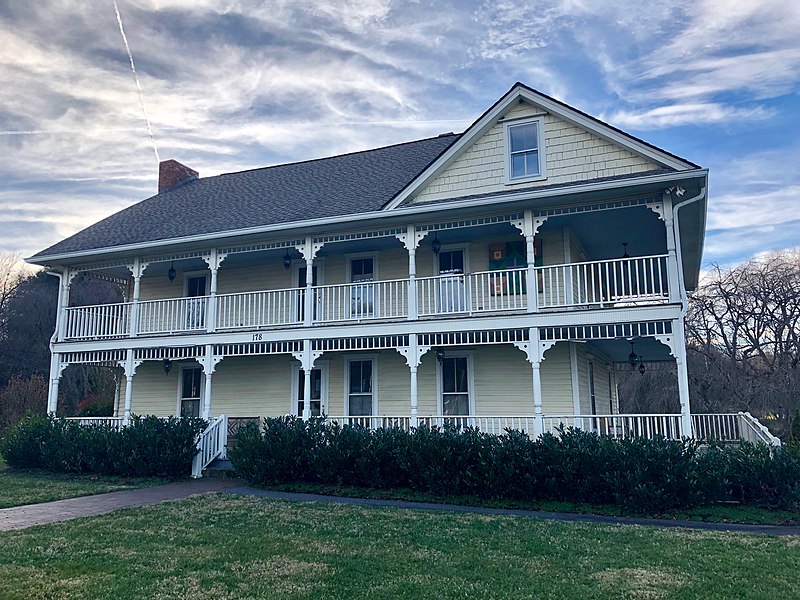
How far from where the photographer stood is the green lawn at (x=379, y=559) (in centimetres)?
593

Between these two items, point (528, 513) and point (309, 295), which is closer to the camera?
point (528, 513)

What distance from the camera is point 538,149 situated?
14.3 metres

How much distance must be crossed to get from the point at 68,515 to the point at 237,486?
3.89 m

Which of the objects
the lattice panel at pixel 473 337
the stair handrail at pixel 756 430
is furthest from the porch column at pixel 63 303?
the stair handrail at pixel 756 430

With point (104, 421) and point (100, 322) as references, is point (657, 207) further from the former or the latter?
point (100, 322)

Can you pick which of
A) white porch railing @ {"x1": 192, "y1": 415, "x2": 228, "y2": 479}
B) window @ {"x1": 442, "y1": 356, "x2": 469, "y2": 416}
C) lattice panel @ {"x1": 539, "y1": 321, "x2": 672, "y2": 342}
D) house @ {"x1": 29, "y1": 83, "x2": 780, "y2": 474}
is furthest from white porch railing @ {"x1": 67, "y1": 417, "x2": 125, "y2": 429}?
lattice panel @ {"x1": 539, "y1": 321, "x2": 672, "y2": 342}

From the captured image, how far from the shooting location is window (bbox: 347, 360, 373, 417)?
16.5 metres

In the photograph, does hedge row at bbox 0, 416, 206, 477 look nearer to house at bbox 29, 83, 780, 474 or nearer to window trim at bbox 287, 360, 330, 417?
house at bbox 29, 83, 780, 474

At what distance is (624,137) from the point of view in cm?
1327

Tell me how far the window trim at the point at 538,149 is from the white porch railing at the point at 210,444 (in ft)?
29.5

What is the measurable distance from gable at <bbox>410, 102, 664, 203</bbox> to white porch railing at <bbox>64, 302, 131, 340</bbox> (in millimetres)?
9177

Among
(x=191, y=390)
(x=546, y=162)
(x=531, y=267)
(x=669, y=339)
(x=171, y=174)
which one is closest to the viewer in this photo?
(x=669, y=339)

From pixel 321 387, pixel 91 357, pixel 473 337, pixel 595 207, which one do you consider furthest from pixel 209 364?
pixel 595 207

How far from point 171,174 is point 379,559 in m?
19.9
